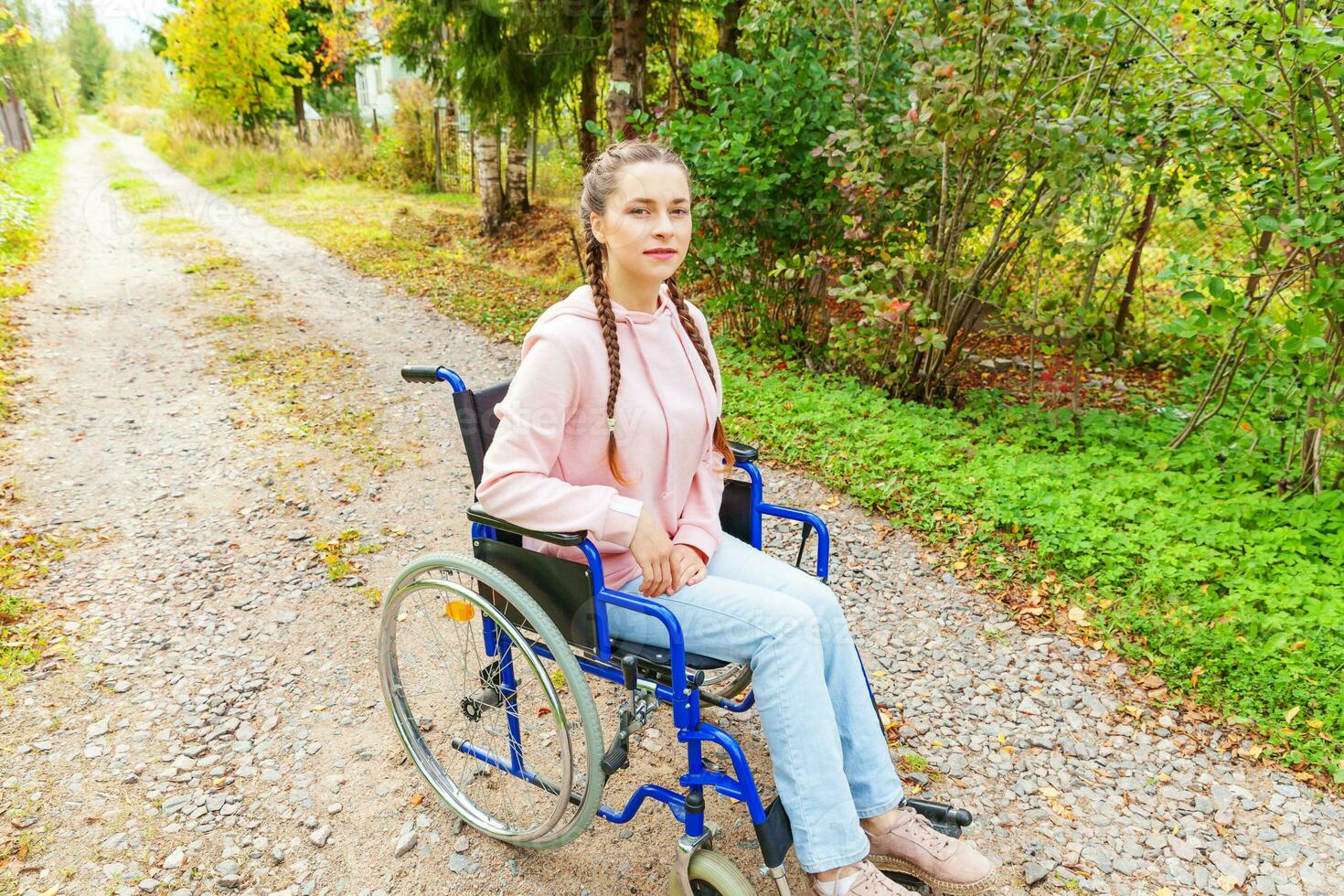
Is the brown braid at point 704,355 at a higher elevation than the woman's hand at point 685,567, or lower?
higher

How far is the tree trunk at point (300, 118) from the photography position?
58.5ft

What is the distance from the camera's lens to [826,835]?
64.4 inches

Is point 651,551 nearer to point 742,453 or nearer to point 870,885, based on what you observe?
point 742,453

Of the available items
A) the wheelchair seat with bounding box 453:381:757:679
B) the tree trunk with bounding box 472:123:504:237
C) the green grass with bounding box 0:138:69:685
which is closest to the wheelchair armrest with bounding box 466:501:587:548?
the wheelchair seat with bounding box 453:381:757:679

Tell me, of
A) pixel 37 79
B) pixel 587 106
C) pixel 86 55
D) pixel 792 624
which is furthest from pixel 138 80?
pixel 792 624

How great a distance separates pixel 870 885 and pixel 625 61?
21.4ft

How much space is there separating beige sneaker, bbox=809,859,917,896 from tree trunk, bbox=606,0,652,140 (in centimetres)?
578

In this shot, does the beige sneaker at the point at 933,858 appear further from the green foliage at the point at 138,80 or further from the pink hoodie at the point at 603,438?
the green foliage at the point at 138,80

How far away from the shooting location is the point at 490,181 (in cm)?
998

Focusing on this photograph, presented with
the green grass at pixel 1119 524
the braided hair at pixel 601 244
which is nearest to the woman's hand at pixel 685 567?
the braided hair at pixel 601 244

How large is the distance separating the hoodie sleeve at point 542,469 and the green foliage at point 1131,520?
7.10 feet

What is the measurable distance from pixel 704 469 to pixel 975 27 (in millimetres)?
2943

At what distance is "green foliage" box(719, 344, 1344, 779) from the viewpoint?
2631mm

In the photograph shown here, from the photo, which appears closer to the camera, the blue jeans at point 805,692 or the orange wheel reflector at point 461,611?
the blue jeans at point 805,692
